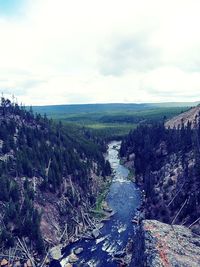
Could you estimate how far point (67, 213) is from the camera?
9581cm

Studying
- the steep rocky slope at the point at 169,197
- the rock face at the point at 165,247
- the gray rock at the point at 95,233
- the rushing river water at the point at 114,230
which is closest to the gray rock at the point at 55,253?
the rushing river water at the point at 114,230

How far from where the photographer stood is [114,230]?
89.8 m

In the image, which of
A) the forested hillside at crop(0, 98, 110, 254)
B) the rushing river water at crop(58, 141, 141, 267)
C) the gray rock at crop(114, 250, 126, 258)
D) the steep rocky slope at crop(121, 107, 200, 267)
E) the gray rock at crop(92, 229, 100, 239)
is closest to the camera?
the steep rocky slope at crop(121, 107, 200, 267)

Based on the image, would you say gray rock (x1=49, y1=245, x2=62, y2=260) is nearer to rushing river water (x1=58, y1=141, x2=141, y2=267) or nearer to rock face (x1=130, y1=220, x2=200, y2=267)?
rushing river water (x1=58, y1=141, x2=141, y2=267)

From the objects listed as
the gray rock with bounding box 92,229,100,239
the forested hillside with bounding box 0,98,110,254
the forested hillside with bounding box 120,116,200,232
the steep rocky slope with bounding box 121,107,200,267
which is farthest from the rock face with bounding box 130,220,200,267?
the forested hillside with bounding box 0,98,110,254

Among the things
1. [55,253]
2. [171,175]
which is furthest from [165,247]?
[171,175]

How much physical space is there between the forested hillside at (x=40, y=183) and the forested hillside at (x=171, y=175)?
20716mm

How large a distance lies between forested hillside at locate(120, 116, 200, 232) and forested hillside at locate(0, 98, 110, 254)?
68.0ft

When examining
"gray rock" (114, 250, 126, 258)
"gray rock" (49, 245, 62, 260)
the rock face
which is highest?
the rock face

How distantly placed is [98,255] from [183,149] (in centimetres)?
5764

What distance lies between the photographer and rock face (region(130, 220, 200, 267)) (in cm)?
5381

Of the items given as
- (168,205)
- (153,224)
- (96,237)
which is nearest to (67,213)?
(96,237)

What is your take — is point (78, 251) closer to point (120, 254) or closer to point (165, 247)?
point (120, 254)

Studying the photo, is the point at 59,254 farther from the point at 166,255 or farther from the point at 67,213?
the point at 166,255
